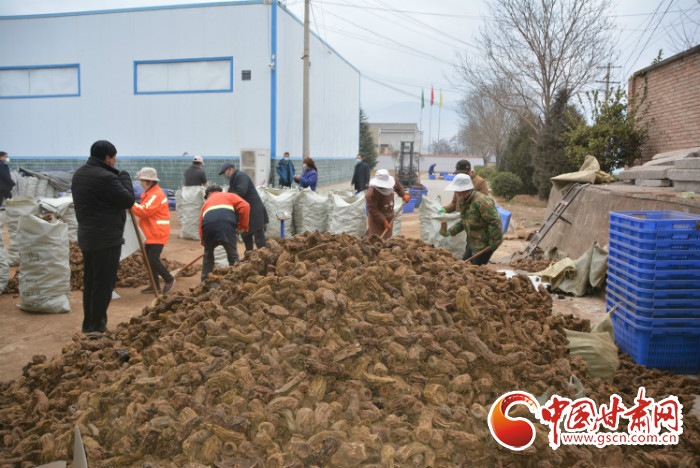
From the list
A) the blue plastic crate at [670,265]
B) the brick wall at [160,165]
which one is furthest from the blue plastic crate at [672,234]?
the brick wall at [160,165]

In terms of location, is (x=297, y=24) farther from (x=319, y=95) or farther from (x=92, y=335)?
(x=92, y=335)

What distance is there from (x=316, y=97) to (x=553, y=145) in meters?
9.66

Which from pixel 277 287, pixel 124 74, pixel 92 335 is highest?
pixel 124 74

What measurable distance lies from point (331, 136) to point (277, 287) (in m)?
20.9

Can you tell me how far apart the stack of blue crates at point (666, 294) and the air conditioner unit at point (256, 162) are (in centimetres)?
1275

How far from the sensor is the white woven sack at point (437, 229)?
7.32 m

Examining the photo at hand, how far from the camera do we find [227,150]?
621 inches

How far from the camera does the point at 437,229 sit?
7738mm

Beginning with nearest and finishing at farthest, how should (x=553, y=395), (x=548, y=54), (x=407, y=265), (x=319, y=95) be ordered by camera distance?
(x=553, y=395) < (x=407, y=265) < (x=548, y=54) < (x=319, y=95)

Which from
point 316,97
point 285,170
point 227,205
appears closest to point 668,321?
point 227,205

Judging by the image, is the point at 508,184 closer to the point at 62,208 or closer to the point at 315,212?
the point at 315,212

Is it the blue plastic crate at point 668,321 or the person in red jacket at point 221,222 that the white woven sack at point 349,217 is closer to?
the person in red jacket at point 221,222

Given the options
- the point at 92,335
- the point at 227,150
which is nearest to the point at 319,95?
the point at 227,150

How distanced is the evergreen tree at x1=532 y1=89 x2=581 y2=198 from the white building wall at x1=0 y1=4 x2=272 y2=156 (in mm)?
8819
